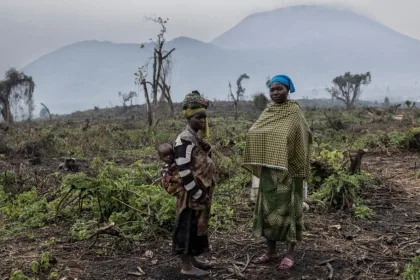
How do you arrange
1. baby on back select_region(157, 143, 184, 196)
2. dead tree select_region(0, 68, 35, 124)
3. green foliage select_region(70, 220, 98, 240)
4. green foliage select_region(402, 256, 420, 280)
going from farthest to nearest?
dead tree select_region(0, 68, 35, 124)
green foliage select_region(70, 220, 98, 240)
baby on back select_region(157, 143, 184, 196)
green foliage select_region(402, 256, 420, 280)

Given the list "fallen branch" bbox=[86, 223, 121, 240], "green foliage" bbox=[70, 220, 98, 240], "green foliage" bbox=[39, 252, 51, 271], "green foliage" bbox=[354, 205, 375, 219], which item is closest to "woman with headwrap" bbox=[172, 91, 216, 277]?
"fallen branch" bbox=[86, 223, 121, 240]

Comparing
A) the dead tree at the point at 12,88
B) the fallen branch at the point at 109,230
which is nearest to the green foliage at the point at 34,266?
the fallen branch at the point at 109,230

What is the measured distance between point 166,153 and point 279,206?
3.52 ft

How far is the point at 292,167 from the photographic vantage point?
12.2 ft

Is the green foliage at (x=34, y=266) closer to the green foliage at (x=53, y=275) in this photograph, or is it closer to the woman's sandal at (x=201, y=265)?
the green foliage at (x=53, y=275)

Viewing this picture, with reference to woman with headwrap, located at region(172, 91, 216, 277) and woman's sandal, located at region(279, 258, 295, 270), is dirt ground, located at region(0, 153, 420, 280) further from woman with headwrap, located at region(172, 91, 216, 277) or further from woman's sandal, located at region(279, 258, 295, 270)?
woman with headwrap, located at region(172, 91, 216, 277)

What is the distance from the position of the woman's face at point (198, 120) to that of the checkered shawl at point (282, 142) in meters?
0.50

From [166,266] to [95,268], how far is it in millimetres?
659

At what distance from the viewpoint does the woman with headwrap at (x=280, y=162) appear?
3.66m

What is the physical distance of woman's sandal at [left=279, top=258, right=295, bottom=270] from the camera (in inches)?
148

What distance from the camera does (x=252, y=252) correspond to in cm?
429

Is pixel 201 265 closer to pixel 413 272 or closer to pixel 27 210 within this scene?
pixel 413 272

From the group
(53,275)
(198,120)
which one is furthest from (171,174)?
(53,275)

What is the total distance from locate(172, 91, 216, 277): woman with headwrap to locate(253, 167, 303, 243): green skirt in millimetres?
477
